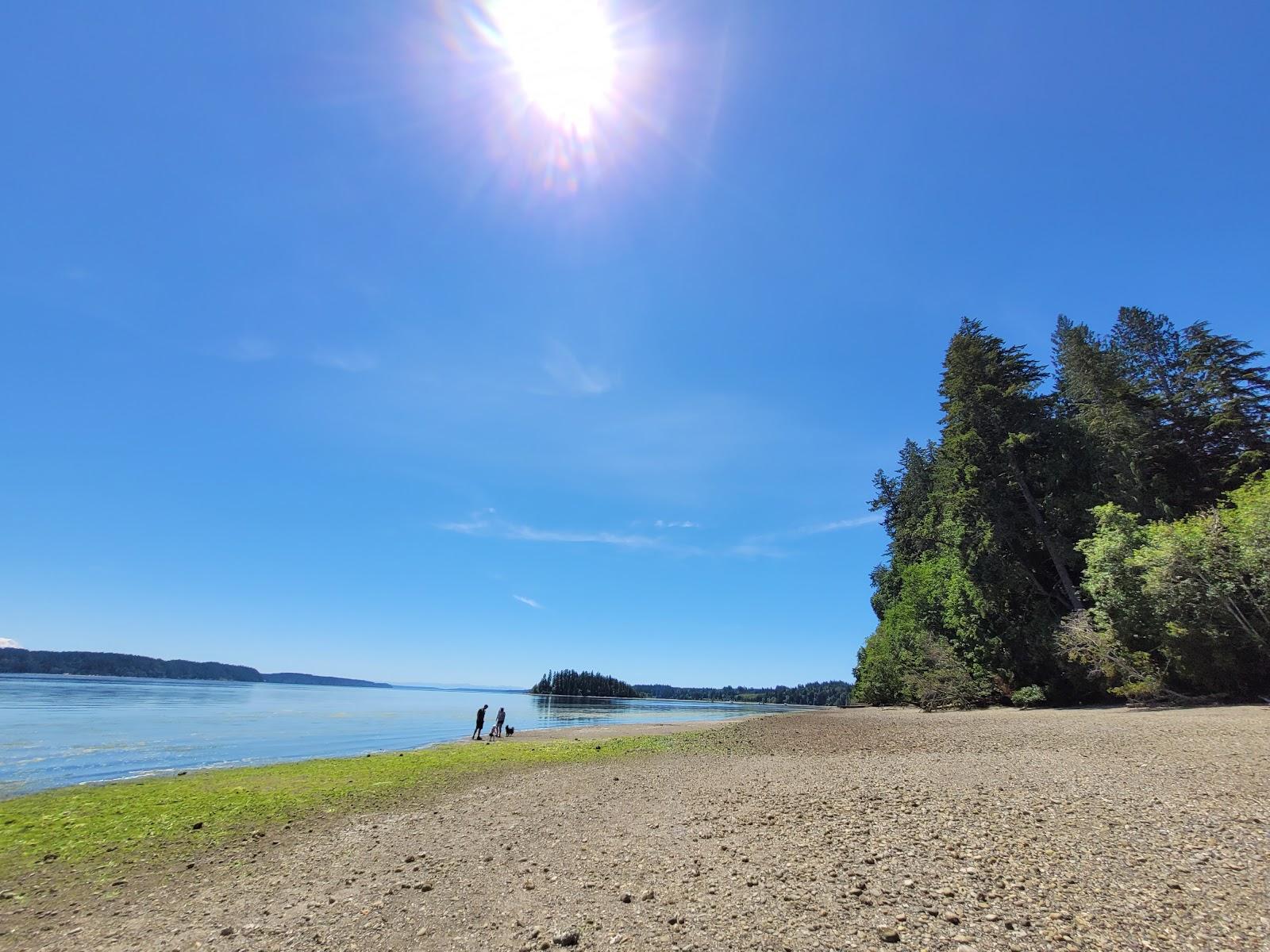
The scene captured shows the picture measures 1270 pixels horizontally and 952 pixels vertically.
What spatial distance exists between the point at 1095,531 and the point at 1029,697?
1021 centimetres

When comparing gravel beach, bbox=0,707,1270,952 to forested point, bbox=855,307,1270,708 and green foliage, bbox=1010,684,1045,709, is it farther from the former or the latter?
green foliage, bbox=1010,684,1045,709

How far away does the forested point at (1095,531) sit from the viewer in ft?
73.4

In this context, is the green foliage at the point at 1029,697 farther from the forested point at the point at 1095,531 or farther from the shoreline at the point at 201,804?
the shoreline at the point at 201,804

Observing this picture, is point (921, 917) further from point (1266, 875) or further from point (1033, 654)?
point (1033, 654)

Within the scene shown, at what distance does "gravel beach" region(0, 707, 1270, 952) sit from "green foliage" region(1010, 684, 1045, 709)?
815 inches

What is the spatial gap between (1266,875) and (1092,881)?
1772 millimetres

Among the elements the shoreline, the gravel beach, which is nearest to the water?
the shoreline

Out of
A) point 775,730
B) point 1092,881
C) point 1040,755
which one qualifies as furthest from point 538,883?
point 775,730

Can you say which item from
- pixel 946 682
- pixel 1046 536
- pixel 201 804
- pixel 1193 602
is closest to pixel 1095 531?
pixel 1046 536

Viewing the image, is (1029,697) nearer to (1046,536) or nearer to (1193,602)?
(1046,536)

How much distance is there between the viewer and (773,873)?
22.2 ft

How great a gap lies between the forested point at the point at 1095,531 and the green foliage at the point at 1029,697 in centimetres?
9

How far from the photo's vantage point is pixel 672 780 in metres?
14.1

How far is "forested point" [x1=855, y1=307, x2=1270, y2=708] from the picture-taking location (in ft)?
73.4
